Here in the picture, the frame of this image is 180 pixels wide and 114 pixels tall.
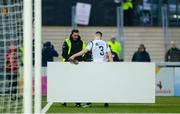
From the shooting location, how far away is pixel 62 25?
30.8 metres

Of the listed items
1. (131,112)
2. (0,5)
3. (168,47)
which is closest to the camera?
(0,5)

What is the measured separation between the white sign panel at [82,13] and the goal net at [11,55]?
1388 centimetres

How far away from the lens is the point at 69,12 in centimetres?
3116

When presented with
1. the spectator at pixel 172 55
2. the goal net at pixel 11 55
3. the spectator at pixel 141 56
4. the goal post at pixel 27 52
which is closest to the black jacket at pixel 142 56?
the spectator at pixel 141 56

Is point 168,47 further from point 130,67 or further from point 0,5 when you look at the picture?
point 0,5

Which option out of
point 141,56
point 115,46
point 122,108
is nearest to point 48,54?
point 115,46

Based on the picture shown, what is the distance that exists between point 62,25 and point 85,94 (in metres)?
12.5

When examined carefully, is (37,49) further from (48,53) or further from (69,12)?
(69,12)

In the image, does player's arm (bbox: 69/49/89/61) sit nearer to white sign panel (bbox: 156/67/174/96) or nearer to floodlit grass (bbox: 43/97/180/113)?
floodlit grass (bbox: 43/97/180/113)

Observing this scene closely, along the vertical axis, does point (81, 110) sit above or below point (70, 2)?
below

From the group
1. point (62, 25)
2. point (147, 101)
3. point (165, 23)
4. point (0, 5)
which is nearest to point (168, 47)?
point (165, 23)

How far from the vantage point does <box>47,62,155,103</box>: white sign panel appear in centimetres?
1833

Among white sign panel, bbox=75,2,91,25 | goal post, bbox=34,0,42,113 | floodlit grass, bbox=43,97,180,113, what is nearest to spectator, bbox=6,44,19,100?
floodlit grass, bbox=43,97,180,113

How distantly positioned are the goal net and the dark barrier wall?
14931 mm
